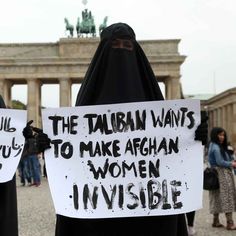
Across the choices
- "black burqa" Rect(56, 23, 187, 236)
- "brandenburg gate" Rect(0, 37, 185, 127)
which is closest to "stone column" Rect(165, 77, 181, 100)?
"brandenburg gate" Rect(0, 37, 185, 127)

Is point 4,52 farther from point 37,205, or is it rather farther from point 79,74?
point 37,205

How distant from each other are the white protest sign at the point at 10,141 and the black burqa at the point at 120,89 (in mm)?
920

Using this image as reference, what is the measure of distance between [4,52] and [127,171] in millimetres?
55160

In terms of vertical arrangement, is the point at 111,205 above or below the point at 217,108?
below

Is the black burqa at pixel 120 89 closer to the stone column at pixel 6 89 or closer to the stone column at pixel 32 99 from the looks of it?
the stone column at pixel 6 89

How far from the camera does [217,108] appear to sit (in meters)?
72.1

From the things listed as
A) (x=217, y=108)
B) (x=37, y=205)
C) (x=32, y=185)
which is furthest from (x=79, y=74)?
(x=37, y=205)

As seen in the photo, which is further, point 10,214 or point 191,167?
point 10,214

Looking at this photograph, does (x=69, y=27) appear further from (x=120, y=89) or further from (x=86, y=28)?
(x=120, y=89)

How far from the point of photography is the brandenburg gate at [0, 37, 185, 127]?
55.2 meters

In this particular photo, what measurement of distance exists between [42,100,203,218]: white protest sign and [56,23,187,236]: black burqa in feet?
0.27

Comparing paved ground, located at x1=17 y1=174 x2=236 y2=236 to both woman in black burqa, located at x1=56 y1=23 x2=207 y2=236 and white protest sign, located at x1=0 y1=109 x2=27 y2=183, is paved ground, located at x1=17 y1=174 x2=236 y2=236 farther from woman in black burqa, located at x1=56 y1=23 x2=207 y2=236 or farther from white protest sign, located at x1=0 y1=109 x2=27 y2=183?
woman in black burqa, located at x1=56 y1=23 x2=207 y2=236

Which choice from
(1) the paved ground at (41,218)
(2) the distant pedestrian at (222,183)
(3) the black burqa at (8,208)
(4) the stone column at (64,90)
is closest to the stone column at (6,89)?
(4) the stone column at (64,90)

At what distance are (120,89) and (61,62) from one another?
5404 cm
